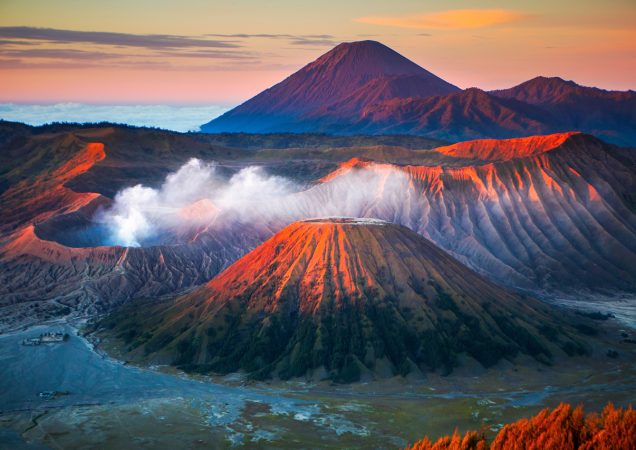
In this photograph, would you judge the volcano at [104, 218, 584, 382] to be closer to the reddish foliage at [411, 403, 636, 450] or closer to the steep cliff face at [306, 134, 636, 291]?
the steep cliff face at [306, 134, 636, 291]

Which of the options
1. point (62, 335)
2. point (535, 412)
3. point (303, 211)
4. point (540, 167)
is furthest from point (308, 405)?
point (540, 167)

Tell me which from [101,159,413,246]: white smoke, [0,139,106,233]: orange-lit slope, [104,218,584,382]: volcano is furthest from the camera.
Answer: [0,139,106,233]: orange-lit slope

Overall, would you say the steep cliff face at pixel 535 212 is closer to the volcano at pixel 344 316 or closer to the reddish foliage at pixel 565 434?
the volcano at pixel 344 316

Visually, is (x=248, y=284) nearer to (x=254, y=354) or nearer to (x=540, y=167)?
(x=254, y=354)

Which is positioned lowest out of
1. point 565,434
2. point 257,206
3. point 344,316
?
point 344,316

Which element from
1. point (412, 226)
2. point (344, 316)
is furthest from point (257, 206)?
point (344, 316)

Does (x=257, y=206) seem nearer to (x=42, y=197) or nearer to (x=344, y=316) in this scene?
(x=42, y=197)

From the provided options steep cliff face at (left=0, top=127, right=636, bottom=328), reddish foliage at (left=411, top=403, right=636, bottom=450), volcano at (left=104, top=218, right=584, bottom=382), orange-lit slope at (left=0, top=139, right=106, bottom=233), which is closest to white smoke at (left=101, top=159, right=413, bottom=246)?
steep cliff face at (left=0, top=127, right=636, bottom=328)
